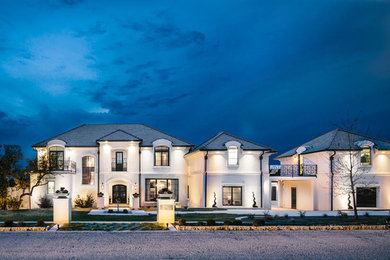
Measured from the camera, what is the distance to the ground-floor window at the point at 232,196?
2597 centimetres

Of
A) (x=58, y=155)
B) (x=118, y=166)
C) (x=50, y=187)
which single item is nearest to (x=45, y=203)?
(x=50, y=187)

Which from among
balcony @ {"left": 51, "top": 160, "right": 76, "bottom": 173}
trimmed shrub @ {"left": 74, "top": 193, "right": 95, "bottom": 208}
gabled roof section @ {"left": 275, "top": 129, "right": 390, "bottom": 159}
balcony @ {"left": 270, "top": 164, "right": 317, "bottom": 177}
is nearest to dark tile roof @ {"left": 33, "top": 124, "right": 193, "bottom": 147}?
balcony @ {"left": 51, "top": 160, "right": 76, "bottom": 173}

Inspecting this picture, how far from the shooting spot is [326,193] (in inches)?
1019

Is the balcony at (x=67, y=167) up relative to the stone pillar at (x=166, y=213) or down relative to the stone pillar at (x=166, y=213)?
up

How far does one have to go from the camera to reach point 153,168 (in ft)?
93.0

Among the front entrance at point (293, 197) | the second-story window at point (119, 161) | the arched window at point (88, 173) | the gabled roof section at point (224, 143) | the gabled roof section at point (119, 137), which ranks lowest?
the front entrance at point (293, 197)

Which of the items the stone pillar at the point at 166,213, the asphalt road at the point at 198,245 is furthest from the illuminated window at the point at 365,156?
the stone pillar at the point at 166,213

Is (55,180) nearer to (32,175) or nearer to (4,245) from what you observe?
(32,175)

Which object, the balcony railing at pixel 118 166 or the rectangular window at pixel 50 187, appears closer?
the rectangular window at pixel 50 187

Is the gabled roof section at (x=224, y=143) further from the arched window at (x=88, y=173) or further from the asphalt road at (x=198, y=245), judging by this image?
the asphalt road at (x=198, y=245)

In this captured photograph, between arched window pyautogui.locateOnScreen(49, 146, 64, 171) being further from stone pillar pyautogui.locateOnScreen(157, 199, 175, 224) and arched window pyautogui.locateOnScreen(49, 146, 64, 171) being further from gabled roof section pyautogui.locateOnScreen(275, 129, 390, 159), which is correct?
gabled roof section pyautogui.locateOnScreen(275, 129, 390, 159)

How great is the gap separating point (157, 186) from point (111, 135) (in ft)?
18.8

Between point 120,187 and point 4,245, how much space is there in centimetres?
1727

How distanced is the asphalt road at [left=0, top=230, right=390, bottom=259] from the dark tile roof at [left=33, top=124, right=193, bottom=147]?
15263 millimetres
